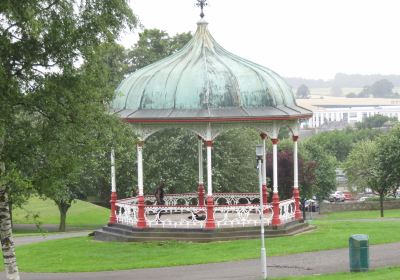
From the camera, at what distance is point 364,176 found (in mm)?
77750

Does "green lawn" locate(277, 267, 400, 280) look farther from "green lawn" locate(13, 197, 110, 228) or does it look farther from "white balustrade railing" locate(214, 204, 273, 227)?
"green lawn" locate(13, 197, 110, 228)

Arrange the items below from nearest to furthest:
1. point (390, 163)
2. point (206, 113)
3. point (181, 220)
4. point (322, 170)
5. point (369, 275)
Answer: point (369, 275) < point (206, 113) < point (181, 220) < point (390, 163) < point (322, 170)

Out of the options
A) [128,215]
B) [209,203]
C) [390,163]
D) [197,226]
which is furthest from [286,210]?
[390,163]

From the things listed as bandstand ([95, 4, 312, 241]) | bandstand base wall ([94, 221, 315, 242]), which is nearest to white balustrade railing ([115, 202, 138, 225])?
bandstand ([95, 4, 312, 241])

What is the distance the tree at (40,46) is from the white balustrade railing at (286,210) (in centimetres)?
1338

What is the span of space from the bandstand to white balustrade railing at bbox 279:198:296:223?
0.15 feet

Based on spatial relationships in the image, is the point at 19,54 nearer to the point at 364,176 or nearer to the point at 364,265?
the point at 364,265

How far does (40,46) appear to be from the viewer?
55.3 feet

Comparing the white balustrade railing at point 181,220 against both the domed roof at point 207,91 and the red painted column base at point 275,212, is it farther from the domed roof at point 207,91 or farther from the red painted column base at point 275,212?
the domed roof at point 207,91

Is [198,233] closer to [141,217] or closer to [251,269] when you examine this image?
[141,217]

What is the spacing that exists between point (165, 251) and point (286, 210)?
5.98 metres

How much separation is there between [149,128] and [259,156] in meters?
8.57

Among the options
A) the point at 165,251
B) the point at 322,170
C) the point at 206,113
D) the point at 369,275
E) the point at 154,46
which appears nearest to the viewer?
the point at 369,275

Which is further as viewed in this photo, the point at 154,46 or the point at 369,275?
the point at 154,46
